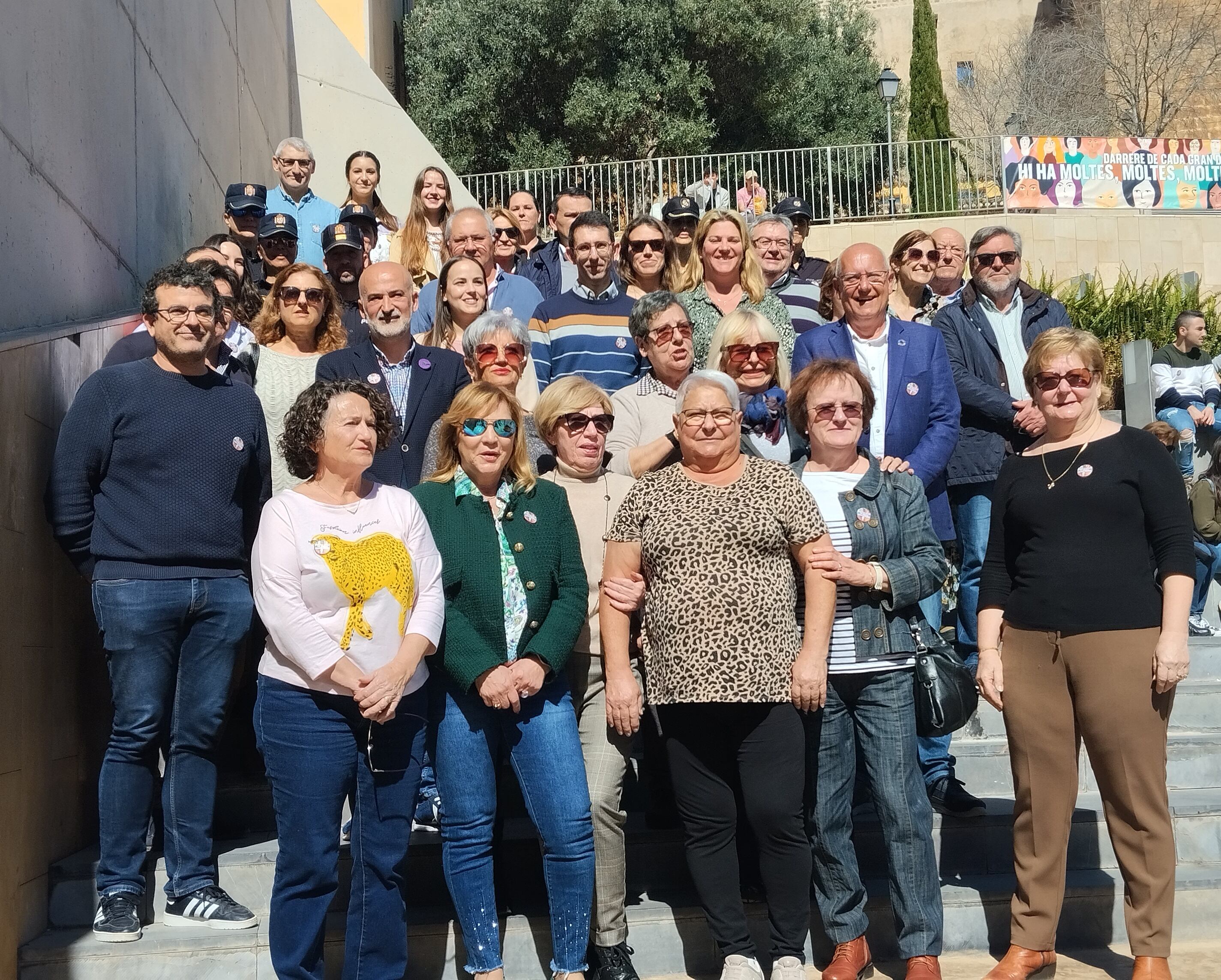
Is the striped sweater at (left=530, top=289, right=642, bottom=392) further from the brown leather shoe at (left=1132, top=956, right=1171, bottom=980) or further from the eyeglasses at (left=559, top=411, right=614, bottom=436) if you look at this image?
the brown leather shoe at (left=1132, top=956, right=1171, bottom=980)

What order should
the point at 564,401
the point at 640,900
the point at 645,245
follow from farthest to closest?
the point at 645,245
the point at 640,900
the point at 564,401

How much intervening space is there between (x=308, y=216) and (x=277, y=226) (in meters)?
1.68

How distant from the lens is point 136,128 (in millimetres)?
6602

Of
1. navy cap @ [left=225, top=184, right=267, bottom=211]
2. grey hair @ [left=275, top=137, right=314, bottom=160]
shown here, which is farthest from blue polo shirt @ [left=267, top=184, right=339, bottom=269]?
navy cap @ [left=225, top=184, right=267, bottom=211]

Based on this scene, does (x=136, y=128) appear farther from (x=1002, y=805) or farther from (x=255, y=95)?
(x=1002, y=805)

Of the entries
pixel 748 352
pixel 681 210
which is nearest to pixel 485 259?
pixel 681 210

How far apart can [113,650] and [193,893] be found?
828mm

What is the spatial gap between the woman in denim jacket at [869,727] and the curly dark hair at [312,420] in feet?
4.74

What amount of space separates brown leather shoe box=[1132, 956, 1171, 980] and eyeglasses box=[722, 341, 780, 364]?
92.7 inches

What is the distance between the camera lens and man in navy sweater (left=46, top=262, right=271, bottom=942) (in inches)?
154

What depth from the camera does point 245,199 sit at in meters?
6.77

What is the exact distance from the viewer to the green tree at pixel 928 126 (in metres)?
19.1

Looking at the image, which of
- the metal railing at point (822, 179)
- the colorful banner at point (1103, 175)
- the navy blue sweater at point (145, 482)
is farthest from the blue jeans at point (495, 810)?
the colorful banner at point (1103, 175)

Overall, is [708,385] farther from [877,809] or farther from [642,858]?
[642,858]
